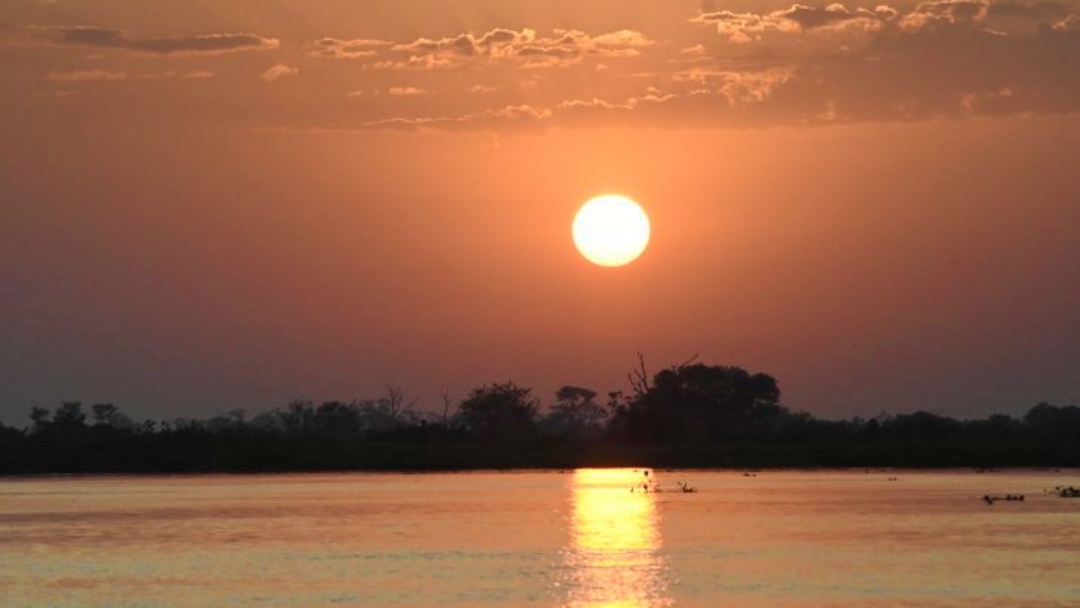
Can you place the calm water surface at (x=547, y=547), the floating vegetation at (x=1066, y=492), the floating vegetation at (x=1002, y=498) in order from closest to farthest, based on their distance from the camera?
the calm water surface at (x=547, y=547) → the floating vegetation at (x=1002, y=498) → the floating vegetation at (x=1066, y=492)

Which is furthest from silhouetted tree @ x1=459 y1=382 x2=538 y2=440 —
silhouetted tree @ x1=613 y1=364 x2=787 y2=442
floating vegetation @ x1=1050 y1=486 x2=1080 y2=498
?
floating vegetation @ x1=1050 y1=486 x2=1080 y2=498

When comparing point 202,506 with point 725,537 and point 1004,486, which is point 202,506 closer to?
point 725,537

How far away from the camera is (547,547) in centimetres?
4806

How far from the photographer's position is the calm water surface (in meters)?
36.8

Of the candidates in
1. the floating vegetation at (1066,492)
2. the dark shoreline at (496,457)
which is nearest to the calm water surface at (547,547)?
the floating vegetation at (1066,492)

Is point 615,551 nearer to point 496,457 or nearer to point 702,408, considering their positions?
point 496,457

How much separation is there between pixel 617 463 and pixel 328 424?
203ft

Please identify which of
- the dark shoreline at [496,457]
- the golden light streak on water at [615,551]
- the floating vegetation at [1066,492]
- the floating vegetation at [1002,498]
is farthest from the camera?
the dark shoreline at [496,457]

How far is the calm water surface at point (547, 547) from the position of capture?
36.8 metres

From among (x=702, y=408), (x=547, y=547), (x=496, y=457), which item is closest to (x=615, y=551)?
(x=547, y=547)

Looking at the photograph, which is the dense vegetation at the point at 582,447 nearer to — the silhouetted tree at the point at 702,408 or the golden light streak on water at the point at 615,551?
the silhouetted tree at the point at 702,408

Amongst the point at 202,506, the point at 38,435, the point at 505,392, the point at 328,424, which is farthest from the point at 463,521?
the point at 328,424

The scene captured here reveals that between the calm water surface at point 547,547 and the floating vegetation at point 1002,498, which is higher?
the floating vegetation at point 1002,498

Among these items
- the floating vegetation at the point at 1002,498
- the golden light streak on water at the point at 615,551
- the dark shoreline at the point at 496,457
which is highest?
the dark shoreline at the point at 496,457
